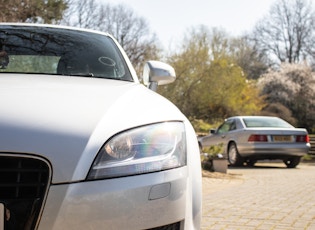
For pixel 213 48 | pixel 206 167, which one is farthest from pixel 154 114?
pixel 213 48

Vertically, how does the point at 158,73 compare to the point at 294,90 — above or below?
above

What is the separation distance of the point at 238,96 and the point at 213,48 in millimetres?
6366

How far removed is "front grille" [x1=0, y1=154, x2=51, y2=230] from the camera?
6.17 feet

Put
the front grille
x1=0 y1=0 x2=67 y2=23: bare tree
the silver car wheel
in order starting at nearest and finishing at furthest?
the front grille, the silver car wheel, x1=0 y1=0 x2=67 y2=23: bare tree

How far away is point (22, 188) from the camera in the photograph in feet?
6.40

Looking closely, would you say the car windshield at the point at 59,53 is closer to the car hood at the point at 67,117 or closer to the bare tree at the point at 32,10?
the car hood at the point at 67,117

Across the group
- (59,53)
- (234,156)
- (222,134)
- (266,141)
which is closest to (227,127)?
(222,134)

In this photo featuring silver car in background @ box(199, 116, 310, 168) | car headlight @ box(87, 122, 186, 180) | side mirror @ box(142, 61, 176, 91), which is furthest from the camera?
silver car in background @ box(199, 116, 310, 168)

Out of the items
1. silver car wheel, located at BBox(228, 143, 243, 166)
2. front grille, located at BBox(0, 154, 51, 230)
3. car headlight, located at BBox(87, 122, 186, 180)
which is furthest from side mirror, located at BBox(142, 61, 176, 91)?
silver car wheel, located at BBox(228, 143, 243, 166)

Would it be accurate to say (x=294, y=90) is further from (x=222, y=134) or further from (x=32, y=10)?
(x=32, y=10)

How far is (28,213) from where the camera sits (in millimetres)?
1886

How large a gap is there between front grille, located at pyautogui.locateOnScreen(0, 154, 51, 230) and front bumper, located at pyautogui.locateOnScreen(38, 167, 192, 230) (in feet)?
0.14

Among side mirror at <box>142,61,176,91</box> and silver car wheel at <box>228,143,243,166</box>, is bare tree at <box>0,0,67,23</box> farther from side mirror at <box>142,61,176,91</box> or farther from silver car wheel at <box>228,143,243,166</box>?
side mirror at <box>142,61,176,91</box>

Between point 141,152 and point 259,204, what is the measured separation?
156 inches
